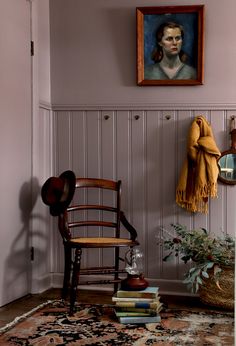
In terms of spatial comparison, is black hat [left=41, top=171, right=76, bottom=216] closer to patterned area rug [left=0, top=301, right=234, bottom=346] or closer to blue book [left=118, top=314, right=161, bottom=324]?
patterned area rug [left=0, top=301, right=234, bottom=346]

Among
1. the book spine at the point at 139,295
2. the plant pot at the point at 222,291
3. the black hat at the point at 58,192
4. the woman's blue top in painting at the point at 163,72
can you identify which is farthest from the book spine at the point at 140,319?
the woman's blue top in painting at the point at 163,72

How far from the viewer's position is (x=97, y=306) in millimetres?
3428

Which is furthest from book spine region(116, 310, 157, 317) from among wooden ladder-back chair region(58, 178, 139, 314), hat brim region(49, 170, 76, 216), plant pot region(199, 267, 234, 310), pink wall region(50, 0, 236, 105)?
pink wall region(50, 0, 236, 105)

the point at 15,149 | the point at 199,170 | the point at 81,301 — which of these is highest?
the point at 15,149

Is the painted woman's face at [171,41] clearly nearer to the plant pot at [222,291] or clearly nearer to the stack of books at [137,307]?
the plant pot at [222,291]

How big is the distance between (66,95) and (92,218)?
89cm

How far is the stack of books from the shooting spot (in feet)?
9.98

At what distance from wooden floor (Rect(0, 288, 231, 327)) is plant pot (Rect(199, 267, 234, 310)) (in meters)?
0.08

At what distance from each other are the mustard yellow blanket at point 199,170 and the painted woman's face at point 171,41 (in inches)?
18.9

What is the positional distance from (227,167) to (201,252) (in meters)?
0.65

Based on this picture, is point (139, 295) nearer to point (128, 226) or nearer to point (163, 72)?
point (128, 226)

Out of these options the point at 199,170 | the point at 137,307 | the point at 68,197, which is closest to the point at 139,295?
the point at 137,307

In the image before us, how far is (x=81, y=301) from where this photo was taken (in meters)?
3.60

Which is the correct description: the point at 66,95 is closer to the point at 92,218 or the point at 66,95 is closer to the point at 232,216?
the point at 92,218
